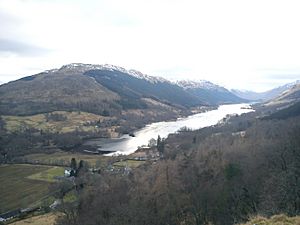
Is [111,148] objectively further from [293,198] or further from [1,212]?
[293,198]

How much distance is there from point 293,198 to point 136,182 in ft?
139

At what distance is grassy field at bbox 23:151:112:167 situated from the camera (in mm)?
120469

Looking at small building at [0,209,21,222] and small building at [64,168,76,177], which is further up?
small building at [64,168,76,177]

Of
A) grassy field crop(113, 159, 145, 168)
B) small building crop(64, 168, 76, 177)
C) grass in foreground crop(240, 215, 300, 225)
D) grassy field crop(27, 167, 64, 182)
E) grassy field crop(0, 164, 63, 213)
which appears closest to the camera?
grass in foreground crop(240, 215, 300, 225)

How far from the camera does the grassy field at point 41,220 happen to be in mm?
66500

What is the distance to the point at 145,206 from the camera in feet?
174

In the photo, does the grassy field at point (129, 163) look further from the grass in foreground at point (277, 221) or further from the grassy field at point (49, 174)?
the grass in foreground at point (277, 221)

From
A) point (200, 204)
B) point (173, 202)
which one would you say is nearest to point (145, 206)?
point (173, 202)

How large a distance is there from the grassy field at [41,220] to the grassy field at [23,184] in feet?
46.4

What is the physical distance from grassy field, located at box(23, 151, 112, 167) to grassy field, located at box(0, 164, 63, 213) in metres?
8.22

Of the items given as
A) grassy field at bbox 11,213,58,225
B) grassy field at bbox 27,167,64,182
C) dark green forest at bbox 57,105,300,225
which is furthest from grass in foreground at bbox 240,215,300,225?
grassy field at bbox 27,167,64,182

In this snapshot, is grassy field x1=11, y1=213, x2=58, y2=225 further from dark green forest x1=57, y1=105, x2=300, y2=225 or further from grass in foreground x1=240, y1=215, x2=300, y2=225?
grass in foreground x1=240, y1=215, x2=300, y2=225

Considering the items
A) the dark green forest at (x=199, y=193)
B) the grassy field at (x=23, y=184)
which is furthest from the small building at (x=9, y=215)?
the dark green forest at (x=199, y=193)

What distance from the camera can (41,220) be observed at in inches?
2697
